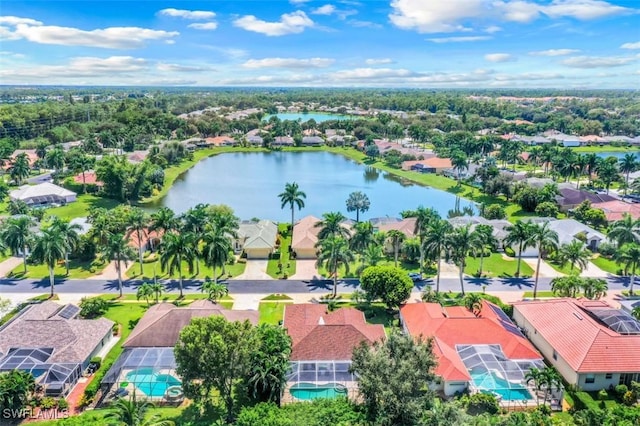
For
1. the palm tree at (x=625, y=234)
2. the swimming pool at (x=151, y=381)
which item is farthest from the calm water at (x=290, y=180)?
the swimming pool at (x=151, y=381)

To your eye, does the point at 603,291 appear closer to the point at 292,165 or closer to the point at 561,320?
the point at 561,320

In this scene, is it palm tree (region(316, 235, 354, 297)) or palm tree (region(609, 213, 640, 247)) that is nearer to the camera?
palm tree (region(316, 235, 354, 297))

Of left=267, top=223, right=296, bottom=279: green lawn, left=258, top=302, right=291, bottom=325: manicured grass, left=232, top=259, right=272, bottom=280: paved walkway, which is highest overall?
left=267, top=223, right=296, bottom=279: green lawn

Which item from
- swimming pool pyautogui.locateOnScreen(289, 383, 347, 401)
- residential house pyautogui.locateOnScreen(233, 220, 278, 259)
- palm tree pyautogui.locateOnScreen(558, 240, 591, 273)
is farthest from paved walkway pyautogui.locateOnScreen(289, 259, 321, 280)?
palm tree pyautogui.locateOnScreen(558, 240, 591, 273)

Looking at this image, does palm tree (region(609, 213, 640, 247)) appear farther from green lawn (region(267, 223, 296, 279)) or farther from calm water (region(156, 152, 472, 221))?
green lawn (region(267, 223, 296, 279))

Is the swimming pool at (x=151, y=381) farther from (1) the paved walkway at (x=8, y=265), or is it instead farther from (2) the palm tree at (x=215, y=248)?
(1) the paved walkway at (x=8, y=265)

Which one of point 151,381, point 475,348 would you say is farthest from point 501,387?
point 151,381
